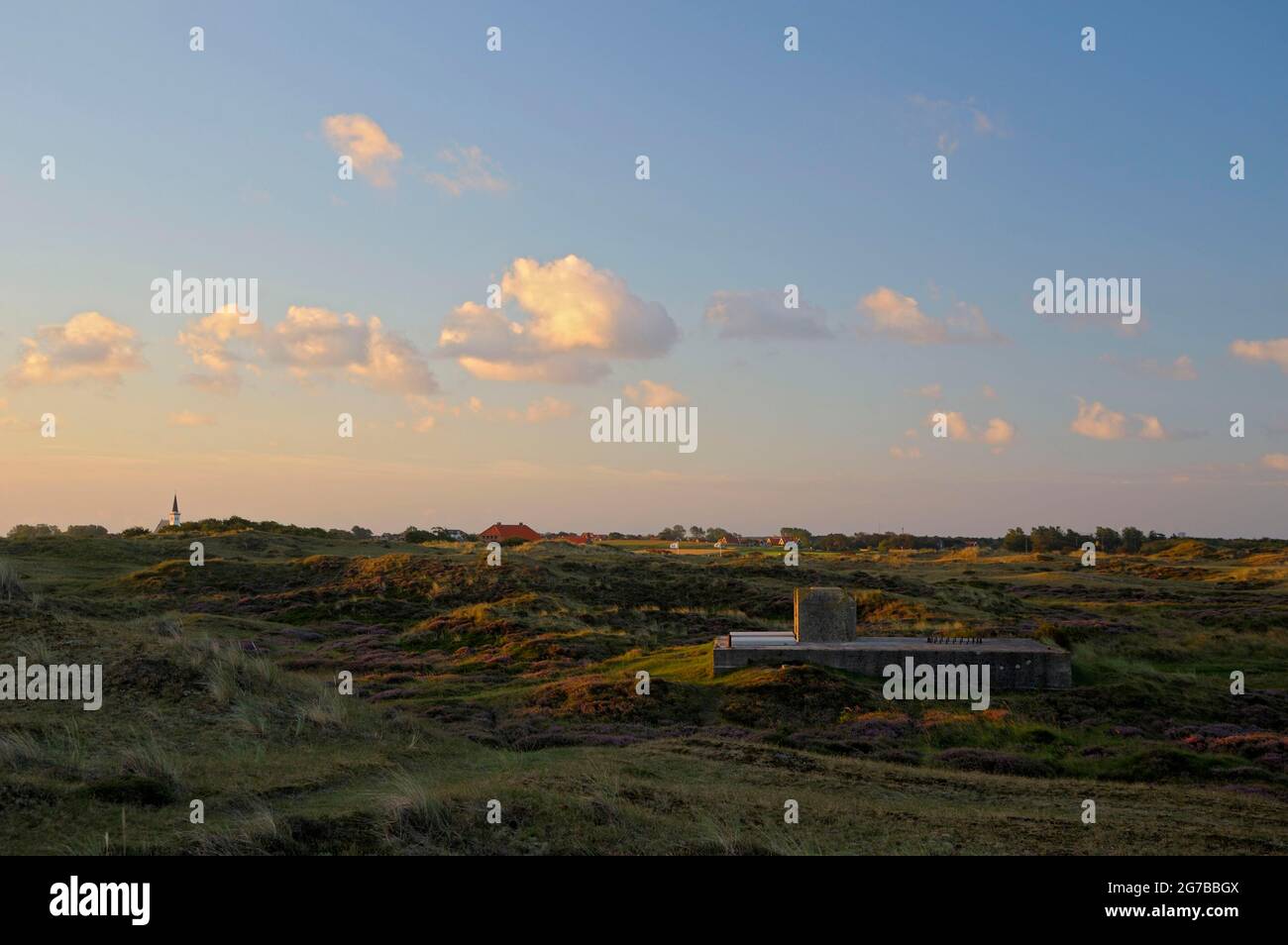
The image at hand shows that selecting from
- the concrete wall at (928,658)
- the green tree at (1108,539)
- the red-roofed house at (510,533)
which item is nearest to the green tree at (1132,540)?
the green tree at (1108,539)

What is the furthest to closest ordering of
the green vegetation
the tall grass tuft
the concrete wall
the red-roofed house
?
the red-roofed house → the concrete wall → the tall grass tuft → the green vegetation

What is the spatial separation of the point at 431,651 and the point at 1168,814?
2744cm

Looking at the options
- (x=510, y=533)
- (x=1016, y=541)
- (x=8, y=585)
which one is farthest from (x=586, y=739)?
(x=1016, y=541)

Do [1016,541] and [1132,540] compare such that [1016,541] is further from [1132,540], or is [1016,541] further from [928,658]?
[928,658]

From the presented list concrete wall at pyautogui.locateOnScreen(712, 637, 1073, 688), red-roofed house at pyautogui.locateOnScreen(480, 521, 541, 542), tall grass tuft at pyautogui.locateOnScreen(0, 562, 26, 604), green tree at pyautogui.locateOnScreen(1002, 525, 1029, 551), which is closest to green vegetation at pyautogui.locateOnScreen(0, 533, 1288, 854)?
tall grass tuft at pyautogui.locateOnScreen(0, 562, 26, 604)

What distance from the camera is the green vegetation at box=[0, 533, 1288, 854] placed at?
12.6m

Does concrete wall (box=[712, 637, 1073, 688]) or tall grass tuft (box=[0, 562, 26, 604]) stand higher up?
tall grass tuft (box=[0, 562, 26, 604])

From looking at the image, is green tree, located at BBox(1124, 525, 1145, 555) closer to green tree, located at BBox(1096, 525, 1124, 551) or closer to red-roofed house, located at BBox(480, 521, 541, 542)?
green tree, located at BBox(1096, 525, 1124, 551)

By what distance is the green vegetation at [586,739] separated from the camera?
41.5 feet

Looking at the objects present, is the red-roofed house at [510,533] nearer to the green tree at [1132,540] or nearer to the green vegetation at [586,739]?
the green vegetation at [586,739]

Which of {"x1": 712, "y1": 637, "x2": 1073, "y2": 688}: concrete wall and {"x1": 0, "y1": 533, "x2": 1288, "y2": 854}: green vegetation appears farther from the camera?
{"x1": 712, "y1": 637, "x2": 1073, "y2": 688}: concrete wall

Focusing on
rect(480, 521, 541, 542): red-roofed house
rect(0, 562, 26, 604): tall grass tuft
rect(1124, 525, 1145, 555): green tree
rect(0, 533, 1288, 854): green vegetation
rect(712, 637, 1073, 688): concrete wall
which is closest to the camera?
rect(0, 533, 1288, 854): green vegetation
